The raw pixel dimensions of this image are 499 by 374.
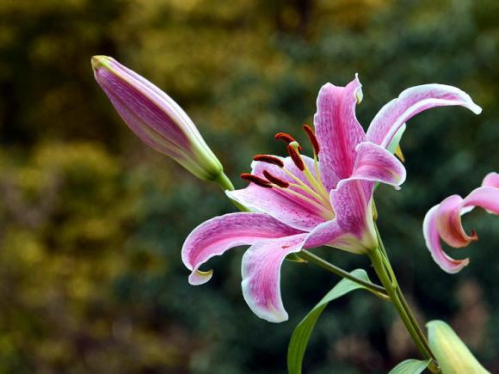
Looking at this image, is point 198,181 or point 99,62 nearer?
point 99,62

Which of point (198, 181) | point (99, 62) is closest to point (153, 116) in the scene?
point (99, 62)

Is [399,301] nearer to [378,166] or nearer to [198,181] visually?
[378,166]

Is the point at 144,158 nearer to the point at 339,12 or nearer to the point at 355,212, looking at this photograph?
the point at 339,12

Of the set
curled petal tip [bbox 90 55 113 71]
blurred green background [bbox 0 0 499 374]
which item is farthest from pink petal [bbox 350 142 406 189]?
blurred green background [bbox 0 0 499 374]

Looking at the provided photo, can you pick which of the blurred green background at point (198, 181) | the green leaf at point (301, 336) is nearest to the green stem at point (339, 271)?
the green leaf at point (301, 336)

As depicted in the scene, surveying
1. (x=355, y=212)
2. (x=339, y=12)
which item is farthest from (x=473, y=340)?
(x=339, y=12)

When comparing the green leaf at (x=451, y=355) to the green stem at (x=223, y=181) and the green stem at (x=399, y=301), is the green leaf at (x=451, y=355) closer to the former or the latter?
the green stem at (x=399, y=301)

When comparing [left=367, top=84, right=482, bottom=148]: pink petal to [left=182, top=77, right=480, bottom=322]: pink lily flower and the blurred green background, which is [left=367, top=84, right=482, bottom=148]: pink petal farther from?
the blurred green background
